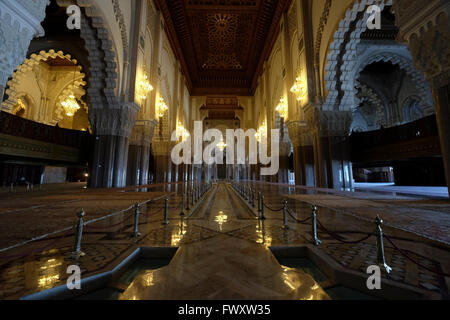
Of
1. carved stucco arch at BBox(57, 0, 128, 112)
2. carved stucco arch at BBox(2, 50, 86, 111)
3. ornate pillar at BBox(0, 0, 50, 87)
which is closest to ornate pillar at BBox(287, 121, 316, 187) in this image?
carved stucco arch at BBox(57, 0, 128, 112)

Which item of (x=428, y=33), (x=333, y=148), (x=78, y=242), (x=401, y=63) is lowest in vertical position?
(x=78, y=242)

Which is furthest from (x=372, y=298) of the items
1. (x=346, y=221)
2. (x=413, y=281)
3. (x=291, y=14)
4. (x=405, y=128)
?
(x=291, y=14)

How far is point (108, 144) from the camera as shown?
6590mm

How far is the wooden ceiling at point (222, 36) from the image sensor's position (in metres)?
10.3

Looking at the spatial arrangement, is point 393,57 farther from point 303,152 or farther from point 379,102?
point 303,152

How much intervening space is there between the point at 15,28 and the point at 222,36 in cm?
1184

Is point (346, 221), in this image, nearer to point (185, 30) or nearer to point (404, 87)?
point (185, 30)

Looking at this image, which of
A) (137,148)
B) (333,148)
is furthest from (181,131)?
(333,148)

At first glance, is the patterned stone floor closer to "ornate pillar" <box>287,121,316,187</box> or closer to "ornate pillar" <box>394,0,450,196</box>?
"ornate pillar" <box>394,0,450,196</box>

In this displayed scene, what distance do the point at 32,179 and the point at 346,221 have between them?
51.2 ft

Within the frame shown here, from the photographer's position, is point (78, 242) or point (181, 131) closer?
point (78, 242)

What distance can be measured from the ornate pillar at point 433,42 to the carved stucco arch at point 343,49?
2.32 m

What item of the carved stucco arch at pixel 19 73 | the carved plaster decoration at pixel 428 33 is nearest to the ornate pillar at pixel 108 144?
the carved stucco arch at pixel 19 73

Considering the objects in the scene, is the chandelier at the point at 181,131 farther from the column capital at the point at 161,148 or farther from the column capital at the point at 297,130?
the column capital at the point at 297,130
